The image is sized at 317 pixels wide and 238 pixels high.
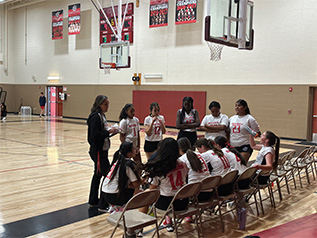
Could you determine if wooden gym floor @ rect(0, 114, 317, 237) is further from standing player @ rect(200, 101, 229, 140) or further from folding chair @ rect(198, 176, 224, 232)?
standing player @ rect(200, 101, 229, 140)

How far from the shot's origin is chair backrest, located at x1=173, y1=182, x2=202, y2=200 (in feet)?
11.0

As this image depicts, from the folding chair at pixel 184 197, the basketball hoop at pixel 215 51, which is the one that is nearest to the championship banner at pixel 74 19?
the basketball hoop at pixel 215 51

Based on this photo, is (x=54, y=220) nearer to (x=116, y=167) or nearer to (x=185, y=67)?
(x=116, y=167)

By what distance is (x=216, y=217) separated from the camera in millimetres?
4418

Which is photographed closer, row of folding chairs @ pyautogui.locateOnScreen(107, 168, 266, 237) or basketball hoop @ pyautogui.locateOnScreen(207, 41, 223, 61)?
row of folding chairs @ pyautogui.locateOnScreen(107, 168, 266, 237)

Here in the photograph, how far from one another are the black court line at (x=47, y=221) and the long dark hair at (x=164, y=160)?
1.46 metres

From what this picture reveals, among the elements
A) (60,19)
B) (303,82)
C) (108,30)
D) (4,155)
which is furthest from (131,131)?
(60,19)

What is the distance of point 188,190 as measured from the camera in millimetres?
3432

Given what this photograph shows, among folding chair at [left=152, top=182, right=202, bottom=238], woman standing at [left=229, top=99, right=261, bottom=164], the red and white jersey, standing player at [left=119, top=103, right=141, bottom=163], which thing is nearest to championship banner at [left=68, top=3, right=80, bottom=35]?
standing player at [left=119, top=103, right=141, bottom=163]

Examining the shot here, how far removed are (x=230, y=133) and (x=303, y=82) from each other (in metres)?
7.94

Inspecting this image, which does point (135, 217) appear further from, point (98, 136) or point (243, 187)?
point (243, 187)

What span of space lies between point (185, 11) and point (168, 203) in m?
12.7

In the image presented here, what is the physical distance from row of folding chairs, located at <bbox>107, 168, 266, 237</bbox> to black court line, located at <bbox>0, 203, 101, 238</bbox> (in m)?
1.06

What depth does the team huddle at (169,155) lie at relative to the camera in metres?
3.58
